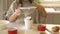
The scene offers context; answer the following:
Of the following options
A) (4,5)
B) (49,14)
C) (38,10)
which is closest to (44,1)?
(49,14)

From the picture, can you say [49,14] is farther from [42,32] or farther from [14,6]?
[42,32]

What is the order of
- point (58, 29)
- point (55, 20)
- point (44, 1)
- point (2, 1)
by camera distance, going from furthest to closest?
1. point (44, 1)
2. point (55, 20)
3. point (2, 1)
4. point (58, 29)

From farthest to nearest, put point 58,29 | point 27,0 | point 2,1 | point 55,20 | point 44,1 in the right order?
point 44,1 → point 55,20 → point 2,1 → point 27,0 → point 58,29

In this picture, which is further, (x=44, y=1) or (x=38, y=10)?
(x=44, y=1)

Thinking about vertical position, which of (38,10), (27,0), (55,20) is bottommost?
(55,20)

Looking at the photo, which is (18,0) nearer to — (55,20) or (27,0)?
(27,0)

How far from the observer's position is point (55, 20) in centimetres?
294

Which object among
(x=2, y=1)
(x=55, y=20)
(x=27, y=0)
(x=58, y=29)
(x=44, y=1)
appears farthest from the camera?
(x=44, y=1)

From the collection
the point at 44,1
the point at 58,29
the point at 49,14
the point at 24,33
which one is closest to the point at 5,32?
the point at 24,33

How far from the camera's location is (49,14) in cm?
291

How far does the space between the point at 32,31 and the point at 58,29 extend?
26cm

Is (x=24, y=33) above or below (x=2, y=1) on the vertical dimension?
below

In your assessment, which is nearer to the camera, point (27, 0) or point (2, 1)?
point (27, 0)

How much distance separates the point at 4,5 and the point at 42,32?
150 cm
